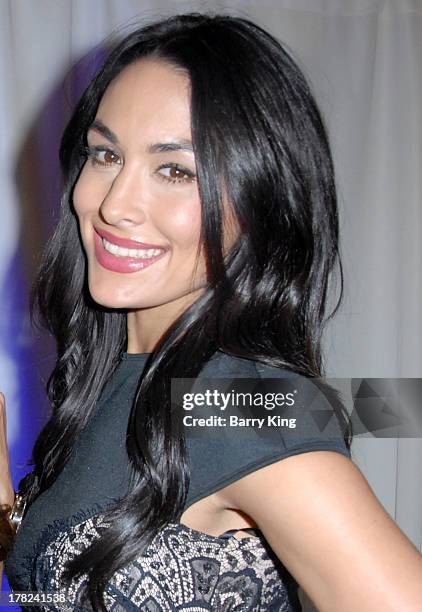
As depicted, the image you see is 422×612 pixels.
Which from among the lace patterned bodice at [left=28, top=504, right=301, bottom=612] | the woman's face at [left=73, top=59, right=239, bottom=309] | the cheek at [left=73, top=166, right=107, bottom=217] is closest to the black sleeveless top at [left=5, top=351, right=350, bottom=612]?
the lace patterned bodice at [left=28, top=504, right=301, bottom=612]

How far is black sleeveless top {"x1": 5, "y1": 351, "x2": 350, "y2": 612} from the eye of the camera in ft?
2.41

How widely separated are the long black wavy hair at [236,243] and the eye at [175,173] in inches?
1.0

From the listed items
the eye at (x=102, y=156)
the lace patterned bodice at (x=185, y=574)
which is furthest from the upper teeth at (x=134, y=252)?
the lace patterned bodice at (x=185, y=574)

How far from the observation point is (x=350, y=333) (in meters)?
2.24

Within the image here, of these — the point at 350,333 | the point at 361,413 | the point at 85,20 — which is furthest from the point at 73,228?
the point at 350,333

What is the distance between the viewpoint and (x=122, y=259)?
917mm

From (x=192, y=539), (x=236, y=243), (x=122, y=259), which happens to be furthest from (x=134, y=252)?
(x=192, y=539)

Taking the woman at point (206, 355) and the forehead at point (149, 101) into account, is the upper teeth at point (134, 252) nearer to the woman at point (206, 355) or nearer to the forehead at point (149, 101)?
the woman at point (206, 355)

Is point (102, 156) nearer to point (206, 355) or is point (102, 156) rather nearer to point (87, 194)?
point (87, 194)

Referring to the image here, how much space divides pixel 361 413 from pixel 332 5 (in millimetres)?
1233

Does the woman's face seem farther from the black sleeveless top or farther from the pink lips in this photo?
the black sleeveless top

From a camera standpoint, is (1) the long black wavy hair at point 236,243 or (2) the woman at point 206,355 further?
(1) the long black wavy hair at point 236,243

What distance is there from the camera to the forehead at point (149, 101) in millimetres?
853

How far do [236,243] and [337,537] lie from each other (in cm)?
37
